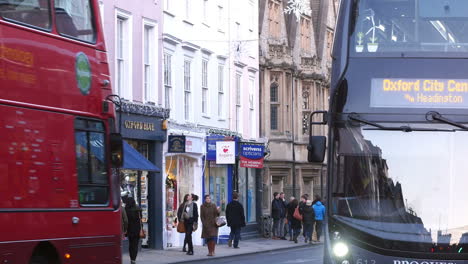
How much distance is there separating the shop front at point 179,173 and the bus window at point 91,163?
21640 mm

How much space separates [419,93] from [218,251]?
23857 millimetres

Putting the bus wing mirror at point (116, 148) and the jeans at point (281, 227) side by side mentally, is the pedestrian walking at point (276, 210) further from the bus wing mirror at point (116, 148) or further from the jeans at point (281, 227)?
the bus wing mirror at point (116, 148)

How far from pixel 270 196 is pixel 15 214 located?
1537 inches

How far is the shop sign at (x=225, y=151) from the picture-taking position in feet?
136

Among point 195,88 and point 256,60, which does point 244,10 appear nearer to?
point 256,60

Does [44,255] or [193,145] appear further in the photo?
[193,145]

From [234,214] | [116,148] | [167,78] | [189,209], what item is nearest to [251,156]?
[234,214]

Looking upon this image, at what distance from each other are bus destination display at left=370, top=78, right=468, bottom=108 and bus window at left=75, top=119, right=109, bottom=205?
3747 mm

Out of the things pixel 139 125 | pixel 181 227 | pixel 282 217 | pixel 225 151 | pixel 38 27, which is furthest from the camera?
pixel 282 217

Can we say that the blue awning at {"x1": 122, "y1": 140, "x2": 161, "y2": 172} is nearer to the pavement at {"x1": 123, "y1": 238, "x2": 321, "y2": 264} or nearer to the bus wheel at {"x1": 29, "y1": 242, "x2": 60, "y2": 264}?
the pavement at {"x1": 123, "y1": 238, "x2": 321, "y2": 264}

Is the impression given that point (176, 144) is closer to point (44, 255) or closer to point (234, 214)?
point (234, 214)

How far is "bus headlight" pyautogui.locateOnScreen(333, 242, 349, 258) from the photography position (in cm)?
1498

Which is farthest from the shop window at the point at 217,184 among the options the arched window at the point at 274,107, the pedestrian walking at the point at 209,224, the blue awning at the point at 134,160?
the blue awning at the point at 134,160

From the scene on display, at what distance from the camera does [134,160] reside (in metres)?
33.5
